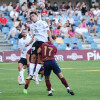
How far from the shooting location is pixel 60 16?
109ft

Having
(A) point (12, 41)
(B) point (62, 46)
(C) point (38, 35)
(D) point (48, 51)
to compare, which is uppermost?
(C) point (38, 35)

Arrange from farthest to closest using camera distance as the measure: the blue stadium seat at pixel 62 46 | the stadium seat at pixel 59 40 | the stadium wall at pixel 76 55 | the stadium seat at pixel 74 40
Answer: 1. the stadium seat at pixel 74 40
2. the stadium seat at pixel 59 40
3. the blue stadium seat at pixel 62 46
4. the stadium wall at pixel 76 55

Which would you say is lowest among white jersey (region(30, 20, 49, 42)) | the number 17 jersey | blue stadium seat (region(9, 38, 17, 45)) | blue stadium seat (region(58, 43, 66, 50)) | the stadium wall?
the stadium wall

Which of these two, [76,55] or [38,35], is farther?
[76,55]

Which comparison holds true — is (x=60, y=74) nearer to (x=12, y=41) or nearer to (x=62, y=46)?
(x=12, y=41)

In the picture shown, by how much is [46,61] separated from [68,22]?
20.9 metres

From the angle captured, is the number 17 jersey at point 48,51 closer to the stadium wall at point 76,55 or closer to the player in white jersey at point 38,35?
the player in white jersey at point 38,35

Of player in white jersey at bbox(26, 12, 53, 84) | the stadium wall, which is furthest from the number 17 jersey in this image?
the stadium wall

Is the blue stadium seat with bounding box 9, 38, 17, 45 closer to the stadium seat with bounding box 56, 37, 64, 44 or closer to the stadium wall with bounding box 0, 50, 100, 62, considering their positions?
the stadium wall with bounding box 0, 50, 100, 62

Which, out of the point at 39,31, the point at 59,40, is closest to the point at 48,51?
the point at 39,31

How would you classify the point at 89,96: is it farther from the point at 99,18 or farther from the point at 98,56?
the point at 99,18

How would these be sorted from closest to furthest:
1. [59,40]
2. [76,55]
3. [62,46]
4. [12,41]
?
1. [12,41]
2. [76,55]
3. [62,46]
4. [59,40]

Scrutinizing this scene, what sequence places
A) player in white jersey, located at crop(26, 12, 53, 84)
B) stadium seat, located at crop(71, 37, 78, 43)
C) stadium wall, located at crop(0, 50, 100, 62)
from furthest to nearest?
1. stadium seat, located at crop(71, 37, 78, 43)
2. stadium wall, located at crop(0, 50, 100, 62)
3. player in white jersey, located at crop(26, 12, 53, 84)

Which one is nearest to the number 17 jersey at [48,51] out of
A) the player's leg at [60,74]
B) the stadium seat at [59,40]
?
the player's leg at [60,74]
